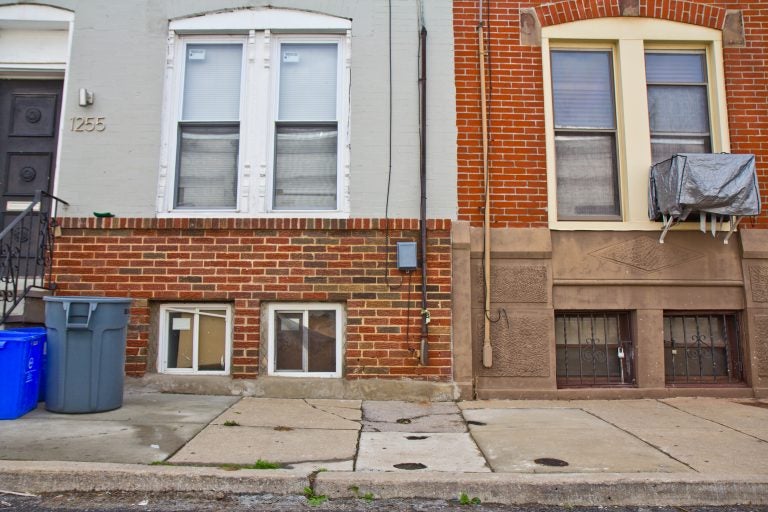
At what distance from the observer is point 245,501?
341cm

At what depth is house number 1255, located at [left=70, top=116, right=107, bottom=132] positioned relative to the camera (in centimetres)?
620

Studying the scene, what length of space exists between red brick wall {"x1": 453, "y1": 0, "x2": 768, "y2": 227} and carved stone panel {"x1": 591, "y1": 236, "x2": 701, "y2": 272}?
798mm

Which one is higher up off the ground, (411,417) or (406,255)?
(406,255)

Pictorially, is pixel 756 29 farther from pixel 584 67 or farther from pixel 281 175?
pixel 281 175

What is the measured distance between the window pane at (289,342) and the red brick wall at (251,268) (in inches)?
9.3

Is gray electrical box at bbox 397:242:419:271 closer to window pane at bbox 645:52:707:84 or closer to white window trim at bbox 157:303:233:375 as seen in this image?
white window trim at bbox 157:303:233:375

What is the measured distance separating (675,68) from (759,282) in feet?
8.34

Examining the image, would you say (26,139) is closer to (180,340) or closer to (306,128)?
(180,340)

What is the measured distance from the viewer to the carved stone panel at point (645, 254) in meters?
6.11

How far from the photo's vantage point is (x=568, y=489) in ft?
11.3

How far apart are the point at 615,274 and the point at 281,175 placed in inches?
146

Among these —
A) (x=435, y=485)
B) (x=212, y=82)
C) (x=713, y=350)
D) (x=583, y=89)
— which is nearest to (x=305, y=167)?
(x=212, y=82)

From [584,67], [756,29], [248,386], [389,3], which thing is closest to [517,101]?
[584,67]

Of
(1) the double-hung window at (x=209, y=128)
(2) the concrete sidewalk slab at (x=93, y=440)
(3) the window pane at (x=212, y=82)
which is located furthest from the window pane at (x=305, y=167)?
(2) the concrete sidewalk slab at (x=93, y=440)
